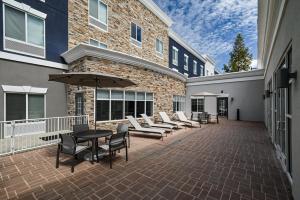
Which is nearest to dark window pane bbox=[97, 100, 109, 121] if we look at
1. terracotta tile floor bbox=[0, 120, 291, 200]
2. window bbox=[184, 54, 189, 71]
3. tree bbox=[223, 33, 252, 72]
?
terracotta tile floor bbox=[0, 120, 291, 200]

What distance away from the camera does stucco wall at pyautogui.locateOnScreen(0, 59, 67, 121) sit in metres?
7.27

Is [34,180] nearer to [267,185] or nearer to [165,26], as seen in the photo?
[267,185]

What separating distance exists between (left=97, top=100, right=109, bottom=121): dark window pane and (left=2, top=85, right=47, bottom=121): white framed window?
10.7ft

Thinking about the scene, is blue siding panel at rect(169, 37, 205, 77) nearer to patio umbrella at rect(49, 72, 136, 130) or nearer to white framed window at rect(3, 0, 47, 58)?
white framed window at rect(3, 0, 47, 58)

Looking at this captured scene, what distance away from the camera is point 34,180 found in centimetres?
353

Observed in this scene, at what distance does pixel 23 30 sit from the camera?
7.89 m

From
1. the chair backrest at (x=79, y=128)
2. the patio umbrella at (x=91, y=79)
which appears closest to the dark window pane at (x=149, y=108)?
the patio umbrella at (x=91, y=79)

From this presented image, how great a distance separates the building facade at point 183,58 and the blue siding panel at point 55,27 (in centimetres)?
1250

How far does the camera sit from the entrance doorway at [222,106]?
16.7 m

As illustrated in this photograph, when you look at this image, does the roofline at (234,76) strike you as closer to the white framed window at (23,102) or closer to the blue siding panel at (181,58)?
the blue siding panel at (181,58)

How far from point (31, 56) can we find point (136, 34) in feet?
27.9

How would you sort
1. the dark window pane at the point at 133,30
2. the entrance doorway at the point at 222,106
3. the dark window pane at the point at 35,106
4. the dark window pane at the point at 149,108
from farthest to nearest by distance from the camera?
the entrance doorway at the point at 222,106 < the dark window pane at the point at 133,30 < the dark window pane at the point at 149,108 < the dark window pane at the point at 35,106

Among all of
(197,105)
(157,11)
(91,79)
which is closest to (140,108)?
(91,79)

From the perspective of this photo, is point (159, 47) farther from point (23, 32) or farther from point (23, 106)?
point (23, 106)
